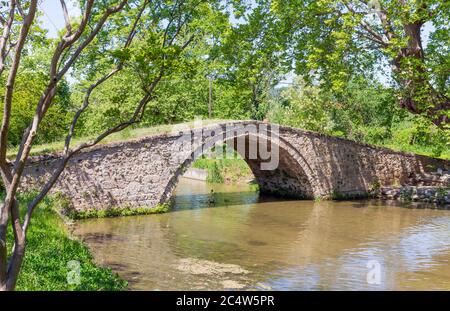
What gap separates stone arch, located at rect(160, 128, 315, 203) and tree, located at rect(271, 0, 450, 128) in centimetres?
351

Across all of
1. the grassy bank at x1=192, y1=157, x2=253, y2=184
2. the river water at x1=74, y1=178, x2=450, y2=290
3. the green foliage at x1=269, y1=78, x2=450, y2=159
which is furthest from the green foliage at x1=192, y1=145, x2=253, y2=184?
the river water at x1=74, y1=178, x2=450, y2=290

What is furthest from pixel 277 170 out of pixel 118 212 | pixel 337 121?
pixel 337 121

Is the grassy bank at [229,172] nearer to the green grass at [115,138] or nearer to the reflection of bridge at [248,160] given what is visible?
the reflection of bridge at [248,160]

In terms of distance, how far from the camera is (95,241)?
1432 centimetres

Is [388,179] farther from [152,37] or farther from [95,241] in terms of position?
[152,37]

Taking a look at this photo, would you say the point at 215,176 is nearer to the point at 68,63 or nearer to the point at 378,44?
the point at 378,44

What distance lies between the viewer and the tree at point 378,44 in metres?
18.1

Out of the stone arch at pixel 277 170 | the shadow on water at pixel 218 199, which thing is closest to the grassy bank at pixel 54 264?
the stone arch at pixel 277 170

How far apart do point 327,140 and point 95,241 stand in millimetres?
13470

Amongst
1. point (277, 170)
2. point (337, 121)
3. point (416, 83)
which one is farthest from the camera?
point (337, 121)

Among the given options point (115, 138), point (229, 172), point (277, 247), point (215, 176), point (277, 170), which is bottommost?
point (277, 247)

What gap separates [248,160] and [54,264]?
1705 cm

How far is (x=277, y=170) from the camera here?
2477cm

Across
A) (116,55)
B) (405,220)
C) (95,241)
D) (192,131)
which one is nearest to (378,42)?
(405,220)
